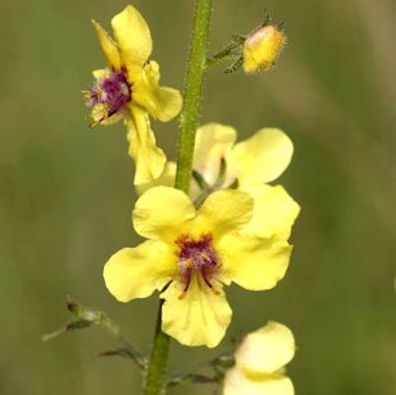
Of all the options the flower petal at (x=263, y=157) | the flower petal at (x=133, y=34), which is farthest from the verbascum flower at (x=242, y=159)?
the flower petal at (x=133, y=34)

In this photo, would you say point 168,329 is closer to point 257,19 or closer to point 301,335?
point 301,335

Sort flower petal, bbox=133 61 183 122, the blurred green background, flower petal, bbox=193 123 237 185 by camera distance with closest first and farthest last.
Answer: flower petal, bbox=133 61 183 122
flower petal, bbox=193 123 237 185
the blurred green background

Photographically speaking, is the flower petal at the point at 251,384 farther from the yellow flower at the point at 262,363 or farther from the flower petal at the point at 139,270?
the flower petal at the point at 139,270

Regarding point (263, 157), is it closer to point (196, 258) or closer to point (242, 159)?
point (242, 159)

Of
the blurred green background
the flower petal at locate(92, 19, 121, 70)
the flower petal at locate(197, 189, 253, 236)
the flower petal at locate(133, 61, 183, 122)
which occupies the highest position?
the blurred green background

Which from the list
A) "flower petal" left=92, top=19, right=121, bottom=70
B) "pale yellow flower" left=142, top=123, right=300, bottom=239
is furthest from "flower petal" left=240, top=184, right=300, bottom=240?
"flower petal" left=92, top=19, right=121, bottom=70

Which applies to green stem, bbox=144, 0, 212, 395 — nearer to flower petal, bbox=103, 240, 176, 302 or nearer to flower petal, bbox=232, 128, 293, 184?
flower petal, bbox=103, 240, 176, 302

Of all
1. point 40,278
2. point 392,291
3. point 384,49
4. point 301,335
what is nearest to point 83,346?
point 40,278
